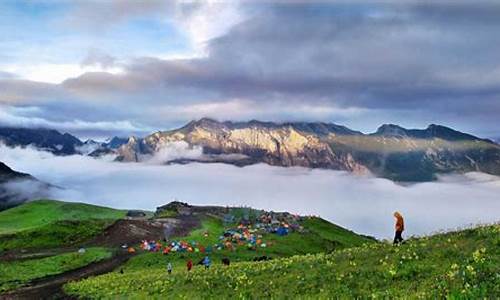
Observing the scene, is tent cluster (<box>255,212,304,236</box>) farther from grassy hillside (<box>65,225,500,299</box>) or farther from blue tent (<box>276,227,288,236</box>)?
grassy hillside (<box>65,225,500,299</box>)

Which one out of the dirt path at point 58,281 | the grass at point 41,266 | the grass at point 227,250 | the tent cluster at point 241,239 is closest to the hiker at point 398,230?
the dirt path at point 58,281

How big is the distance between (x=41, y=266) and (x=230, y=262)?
3458 cm

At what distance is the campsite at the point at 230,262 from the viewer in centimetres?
2378

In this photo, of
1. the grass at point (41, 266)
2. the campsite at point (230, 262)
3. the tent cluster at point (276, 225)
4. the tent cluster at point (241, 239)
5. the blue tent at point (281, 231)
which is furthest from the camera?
the tent cluster at point (276, 225)

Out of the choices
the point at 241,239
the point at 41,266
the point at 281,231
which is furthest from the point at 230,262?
the point at 281,231

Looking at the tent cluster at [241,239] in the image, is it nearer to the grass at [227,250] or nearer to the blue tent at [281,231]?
the grass at [227,250]

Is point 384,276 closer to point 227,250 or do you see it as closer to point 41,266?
point 41,266

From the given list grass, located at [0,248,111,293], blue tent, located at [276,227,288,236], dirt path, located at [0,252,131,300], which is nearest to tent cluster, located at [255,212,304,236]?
blue tent, located at [276,227,288,236]

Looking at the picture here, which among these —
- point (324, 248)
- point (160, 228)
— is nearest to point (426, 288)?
point (160, 228)

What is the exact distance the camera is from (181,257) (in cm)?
9438

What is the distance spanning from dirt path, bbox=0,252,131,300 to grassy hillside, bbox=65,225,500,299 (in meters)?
25.4

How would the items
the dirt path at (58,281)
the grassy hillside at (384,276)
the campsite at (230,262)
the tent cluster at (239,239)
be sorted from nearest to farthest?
the grassy hillside at (384,276)
the campsite at (230,262)
the dirt path at (58,281)
the tent cluster at (239,239)

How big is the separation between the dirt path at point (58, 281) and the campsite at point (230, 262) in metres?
0.24

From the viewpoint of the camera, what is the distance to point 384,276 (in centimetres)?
2502
